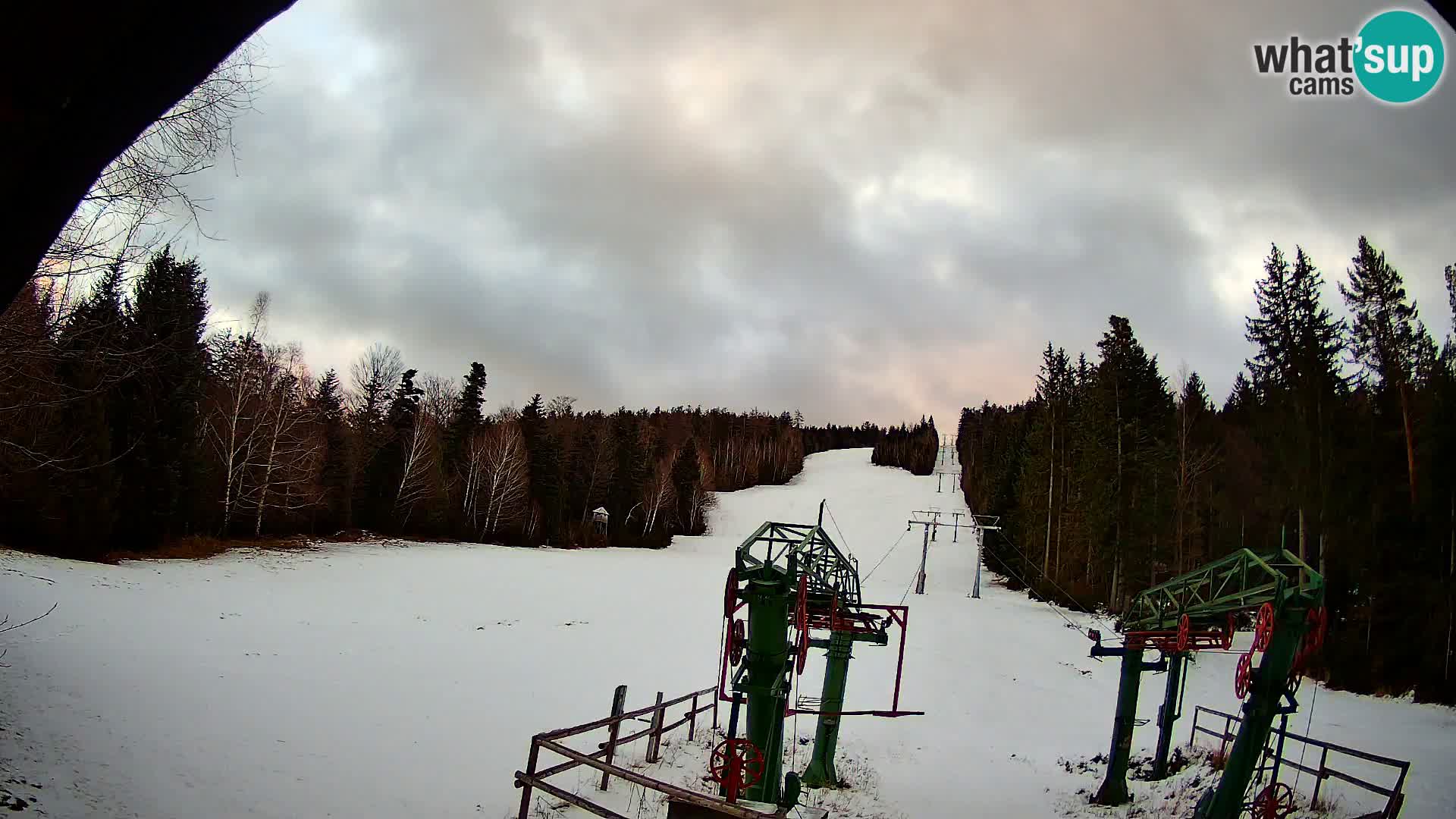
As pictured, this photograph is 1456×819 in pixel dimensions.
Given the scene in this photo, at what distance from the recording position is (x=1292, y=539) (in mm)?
25297

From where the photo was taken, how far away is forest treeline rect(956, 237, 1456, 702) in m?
20.6

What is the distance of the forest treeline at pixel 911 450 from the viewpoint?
12244 centimetres

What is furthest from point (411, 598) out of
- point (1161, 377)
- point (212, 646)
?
point (1161, 377)

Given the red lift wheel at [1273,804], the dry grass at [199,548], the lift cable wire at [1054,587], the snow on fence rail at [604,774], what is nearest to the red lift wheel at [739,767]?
the snow on fence rail at [604,774]

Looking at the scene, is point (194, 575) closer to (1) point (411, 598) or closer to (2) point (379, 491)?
(1) point (411, 598)

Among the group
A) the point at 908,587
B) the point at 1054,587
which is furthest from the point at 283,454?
the point at 1054,587

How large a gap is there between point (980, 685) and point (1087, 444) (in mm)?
19652

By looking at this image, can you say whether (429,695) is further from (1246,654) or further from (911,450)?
(911,450)

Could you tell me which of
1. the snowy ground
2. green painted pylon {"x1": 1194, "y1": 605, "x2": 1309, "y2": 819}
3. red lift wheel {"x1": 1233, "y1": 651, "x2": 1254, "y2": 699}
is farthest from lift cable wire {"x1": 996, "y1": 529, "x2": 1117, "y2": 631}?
green painted pylon {"x1": 1194, "y1": 605, "x2": 1309, "y2": 819}

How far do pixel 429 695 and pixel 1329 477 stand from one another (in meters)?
27.5

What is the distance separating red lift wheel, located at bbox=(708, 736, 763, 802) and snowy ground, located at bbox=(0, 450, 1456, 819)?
1779 millimetres

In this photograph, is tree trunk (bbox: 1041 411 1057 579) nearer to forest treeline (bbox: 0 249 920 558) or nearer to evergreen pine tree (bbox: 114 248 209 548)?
forest treeline (bbox: 0 249 920 558)

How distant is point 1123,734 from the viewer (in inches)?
559

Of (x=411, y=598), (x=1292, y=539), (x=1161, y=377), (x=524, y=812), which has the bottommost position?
(x=411, y=598)
